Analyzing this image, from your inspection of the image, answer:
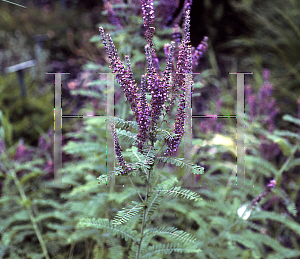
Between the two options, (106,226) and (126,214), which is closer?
(126,214)

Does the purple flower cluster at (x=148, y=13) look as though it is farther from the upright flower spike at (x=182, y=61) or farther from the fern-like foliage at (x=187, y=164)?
the fern-like foliage at (x=187, y=164)

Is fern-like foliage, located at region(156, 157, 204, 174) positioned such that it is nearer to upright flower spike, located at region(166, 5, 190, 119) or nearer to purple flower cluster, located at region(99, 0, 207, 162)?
purple flower cluster, located at region(99, 0, 207, 162)

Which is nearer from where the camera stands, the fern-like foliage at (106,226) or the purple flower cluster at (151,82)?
the purple flower cluster at (151,82)

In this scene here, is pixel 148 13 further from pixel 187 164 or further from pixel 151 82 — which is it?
pixel 187 164

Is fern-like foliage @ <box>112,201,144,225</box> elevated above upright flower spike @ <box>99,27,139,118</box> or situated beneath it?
situated beneath

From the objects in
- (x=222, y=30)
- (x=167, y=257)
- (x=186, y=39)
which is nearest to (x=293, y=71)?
(x=222, y=30)

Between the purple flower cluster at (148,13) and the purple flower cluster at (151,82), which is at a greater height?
the purple flower cluster at (148,13)

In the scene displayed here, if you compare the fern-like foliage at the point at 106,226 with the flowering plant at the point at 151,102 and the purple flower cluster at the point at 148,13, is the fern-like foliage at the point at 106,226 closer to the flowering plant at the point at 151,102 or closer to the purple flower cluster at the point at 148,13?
the flowering plant at the point at 151,102

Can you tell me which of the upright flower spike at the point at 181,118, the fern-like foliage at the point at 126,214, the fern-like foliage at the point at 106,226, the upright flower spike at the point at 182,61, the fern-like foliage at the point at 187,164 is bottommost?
the fern-like foliage at the point at 106,226

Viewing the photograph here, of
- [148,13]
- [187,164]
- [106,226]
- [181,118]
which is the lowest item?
[106,226]

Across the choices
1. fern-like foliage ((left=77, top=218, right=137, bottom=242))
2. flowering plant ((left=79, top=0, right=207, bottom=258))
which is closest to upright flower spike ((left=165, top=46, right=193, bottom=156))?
flowering plant ((left=79, top=0, right=207, bottom=258))

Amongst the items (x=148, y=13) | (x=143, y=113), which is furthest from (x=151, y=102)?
(x=148, y=13)

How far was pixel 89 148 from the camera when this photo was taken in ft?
5.13

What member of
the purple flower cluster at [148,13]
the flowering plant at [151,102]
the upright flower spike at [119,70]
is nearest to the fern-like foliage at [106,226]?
the flowering plant at [151,102]
